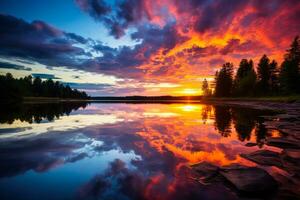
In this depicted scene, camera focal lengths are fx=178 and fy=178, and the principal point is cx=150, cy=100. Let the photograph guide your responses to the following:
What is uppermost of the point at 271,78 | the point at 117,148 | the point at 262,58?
the point at 262,58

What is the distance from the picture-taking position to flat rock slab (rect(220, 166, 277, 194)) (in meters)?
5.77

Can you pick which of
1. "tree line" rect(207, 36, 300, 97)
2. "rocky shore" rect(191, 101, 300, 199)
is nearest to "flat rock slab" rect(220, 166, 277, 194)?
"rocky shore" rect(191, 101, 300, 199)

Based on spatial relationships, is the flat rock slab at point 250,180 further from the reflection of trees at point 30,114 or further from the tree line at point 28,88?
the tree line at point 28,88

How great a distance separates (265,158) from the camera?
8.63 m

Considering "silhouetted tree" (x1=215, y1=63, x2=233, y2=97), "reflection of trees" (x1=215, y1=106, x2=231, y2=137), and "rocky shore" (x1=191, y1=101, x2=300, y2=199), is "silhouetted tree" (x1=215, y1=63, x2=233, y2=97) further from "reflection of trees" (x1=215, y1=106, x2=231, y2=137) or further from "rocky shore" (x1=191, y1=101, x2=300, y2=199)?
"rocky shore" (x1=191, y1=101, x2=300, y2=199)

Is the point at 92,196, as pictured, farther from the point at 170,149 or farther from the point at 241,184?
the point at 170,149

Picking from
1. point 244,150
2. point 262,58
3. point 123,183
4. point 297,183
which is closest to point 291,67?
point 262,58

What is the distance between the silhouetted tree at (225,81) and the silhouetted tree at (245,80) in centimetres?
322

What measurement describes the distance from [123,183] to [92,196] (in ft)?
4.07

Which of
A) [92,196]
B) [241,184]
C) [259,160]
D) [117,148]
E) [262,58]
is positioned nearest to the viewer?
[92,196]

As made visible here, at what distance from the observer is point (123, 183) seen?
6.53 metres

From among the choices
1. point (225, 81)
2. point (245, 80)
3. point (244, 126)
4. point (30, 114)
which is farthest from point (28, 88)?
point (244, 126)

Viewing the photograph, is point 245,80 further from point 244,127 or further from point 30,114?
point 30,114

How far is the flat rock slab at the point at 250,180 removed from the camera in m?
5.77
